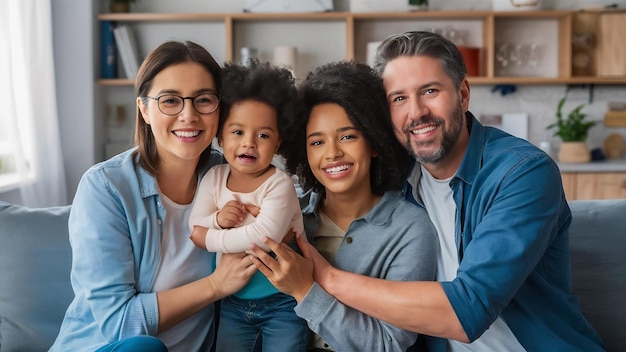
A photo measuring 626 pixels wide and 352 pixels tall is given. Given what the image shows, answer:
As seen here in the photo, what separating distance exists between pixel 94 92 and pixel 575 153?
3419 millimetres

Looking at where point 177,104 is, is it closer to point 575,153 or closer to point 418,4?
point 418,4

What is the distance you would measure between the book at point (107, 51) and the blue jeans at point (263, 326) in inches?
136

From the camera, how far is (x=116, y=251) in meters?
1.64

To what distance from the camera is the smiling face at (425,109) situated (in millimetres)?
1741

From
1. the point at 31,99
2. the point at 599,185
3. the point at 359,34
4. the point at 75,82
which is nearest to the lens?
the point at 31,99

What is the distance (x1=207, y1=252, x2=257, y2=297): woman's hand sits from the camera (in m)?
1.66

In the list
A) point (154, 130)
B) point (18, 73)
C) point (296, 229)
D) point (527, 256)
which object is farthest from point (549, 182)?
point (18, 73)

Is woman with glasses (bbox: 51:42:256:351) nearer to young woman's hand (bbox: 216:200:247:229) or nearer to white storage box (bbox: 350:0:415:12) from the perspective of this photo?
young woman's hand (bbox: 216:200:247:229)

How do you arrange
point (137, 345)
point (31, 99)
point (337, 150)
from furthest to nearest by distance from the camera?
point (31, 99)
point (337, 150)
point (137, 345)

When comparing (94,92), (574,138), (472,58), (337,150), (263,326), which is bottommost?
(263,326)

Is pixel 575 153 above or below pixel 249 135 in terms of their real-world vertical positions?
below

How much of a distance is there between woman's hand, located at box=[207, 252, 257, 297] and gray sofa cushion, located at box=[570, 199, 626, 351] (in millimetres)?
972

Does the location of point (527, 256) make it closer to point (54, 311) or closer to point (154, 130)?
point (154, 130)

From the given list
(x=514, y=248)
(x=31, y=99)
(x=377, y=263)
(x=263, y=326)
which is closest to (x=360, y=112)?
(x=377, y=263)
